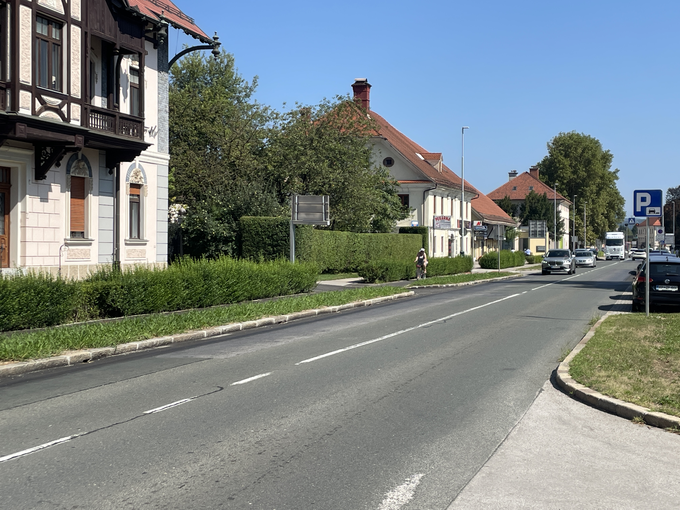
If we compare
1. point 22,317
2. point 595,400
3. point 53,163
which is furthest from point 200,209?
point 595,400

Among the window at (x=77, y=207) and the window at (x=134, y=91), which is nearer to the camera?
the window at (x=77, y=207)

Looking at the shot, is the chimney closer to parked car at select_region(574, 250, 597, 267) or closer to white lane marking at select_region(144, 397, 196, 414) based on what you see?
parked car at select_region(574, 250, 597, 267)

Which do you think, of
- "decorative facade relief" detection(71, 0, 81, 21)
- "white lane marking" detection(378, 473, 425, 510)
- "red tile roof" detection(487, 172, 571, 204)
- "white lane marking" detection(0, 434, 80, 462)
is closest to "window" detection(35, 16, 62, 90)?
"decorative facade relief" detection(71, 0, 81, 21)

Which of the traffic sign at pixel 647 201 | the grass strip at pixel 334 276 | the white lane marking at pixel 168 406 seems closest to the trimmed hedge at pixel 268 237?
the grass strip at pixel 334 276

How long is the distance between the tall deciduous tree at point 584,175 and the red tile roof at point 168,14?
91778 mm

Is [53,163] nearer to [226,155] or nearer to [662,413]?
[662,413]

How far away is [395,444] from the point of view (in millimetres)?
6234

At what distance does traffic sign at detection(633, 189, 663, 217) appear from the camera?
1617 cm

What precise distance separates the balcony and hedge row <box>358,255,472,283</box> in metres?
14.4

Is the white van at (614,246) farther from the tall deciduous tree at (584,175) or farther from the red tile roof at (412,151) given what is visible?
the red tile roof at (412,151)

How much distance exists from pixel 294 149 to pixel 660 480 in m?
36.2

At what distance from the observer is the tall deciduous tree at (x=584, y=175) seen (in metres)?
110

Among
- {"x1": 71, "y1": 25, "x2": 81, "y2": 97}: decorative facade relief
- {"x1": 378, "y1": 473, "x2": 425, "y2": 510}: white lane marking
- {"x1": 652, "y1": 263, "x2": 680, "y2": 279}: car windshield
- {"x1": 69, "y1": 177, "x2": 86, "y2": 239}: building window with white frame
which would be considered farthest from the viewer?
{"x1": 69, "y1": 177, "x2": 86, "y2": 239}: building window with white frame

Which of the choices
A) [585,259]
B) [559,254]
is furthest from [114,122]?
[585,259]
